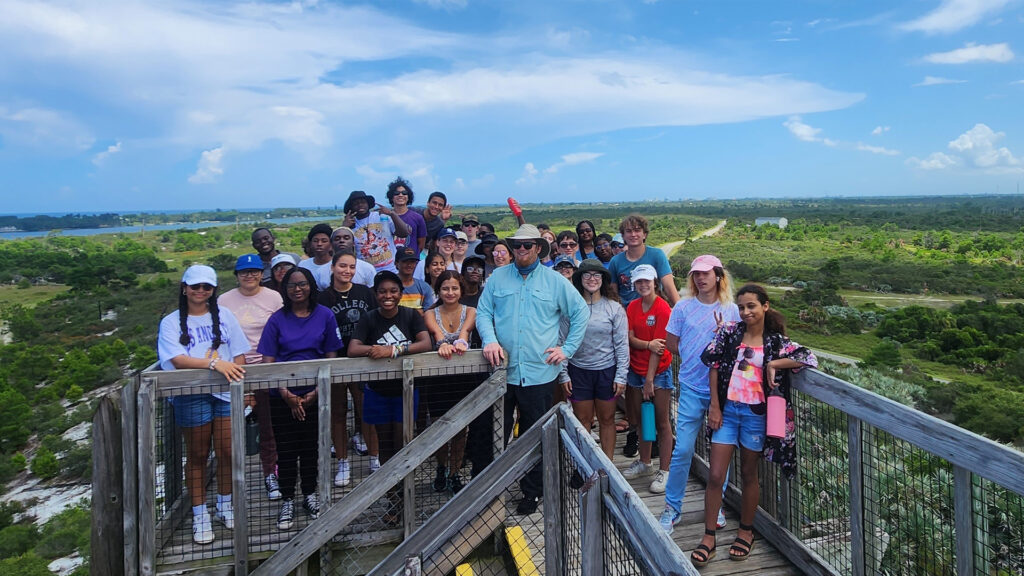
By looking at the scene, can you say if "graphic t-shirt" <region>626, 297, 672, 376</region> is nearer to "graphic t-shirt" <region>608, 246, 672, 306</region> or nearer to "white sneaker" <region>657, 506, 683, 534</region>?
"graphic t-shirt" <region>608, 246, 672, 306</region>

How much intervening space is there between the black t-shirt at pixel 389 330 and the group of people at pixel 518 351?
0.04 feet

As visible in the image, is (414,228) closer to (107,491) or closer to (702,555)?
(107,491)

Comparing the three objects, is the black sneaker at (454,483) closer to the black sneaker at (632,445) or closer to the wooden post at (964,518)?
the black sneaker at (632,445)

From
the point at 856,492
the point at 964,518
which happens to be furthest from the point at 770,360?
the point at 964,518

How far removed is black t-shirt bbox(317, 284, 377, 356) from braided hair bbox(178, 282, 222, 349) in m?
0.79

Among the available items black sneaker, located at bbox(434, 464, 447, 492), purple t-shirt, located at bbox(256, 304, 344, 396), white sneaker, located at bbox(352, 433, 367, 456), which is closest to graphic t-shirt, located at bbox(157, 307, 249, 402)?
purple t-shirt, located at bbox(256, 304, 344, 396)

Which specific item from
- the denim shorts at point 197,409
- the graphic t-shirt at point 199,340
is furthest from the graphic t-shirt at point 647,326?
the denim shorts at point 197,409

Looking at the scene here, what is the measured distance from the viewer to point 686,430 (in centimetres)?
420

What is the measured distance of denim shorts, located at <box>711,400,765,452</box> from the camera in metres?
3.88

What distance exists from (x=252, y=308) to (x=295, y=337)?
2.16 feet

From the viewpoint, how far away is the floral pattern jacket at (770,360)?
3.76 m

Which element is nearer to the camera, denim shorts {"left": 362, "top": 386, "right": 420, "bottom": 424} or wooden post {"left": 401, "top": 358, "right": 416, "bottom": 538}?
wooden post {"left": 401, "top": 358, "right": 416, "bottom": 538}

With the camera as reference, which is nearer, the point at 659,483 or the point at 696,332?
the point at 696,332

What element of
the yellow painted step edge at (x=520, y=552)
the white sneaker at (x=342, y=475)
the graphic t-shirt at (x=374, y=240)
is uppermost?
the graphic t-shirt at (x=374, y=240)
